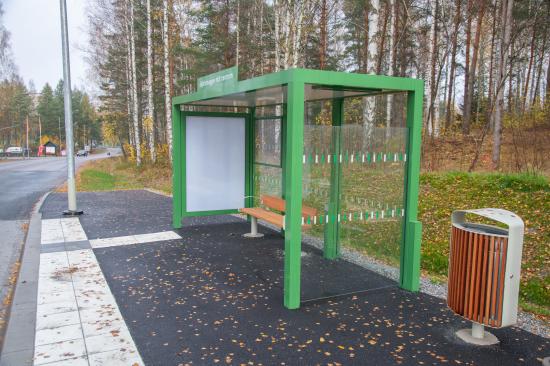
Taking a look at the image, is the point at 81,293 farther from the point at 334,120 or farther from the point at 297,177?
the point at 334,120

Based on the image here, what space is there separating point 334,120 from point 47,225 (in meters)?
6.51

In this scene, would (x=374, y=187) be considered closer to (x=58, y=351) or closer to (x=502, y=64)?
(x=58, y=351)

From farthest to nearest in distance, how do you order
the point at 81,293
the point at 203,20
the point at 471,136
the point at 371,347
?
the point at 203,20 < the point at 471,136 < the point at 81,293 < the point at 371,347

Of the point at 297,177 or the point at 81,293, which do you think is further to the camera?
the point at 81,293

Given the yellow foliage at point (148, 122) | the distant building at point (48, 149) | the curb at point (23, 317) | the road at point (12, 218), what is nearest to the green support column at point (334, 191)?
the curb at point (23, 317)

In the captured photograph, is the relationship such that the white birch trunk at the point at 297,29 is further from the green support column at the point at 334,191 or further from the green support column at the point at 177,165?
the green support column at the point at 334,191

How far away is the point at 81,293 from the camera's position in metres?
5.09

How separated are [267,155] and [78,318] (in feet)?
16.0

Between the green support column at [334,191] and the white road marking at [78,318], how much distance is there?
294 centimetres

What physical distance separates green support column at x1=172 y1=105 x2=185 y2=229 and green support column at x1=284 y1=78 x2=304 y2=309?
4505 mm

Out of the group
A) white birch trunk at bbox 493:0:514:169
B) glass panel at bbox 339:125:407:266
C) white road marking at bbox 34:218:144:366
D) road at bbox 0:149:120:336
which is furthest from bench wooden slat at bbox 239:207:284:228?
white birch trunk at bbox 493:0:514:169

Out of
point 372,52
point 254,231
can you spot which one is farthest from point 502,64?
point 254,231

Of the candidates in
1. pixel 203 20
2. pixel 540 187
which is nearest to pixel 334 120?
pixel 540 187

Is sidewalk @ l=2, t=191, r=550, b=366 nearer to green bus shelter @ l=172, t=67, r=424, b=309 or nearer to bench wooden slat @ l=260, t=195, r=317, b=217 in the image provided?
green bus shelter @ l=172, t=67, r=424, b=309
